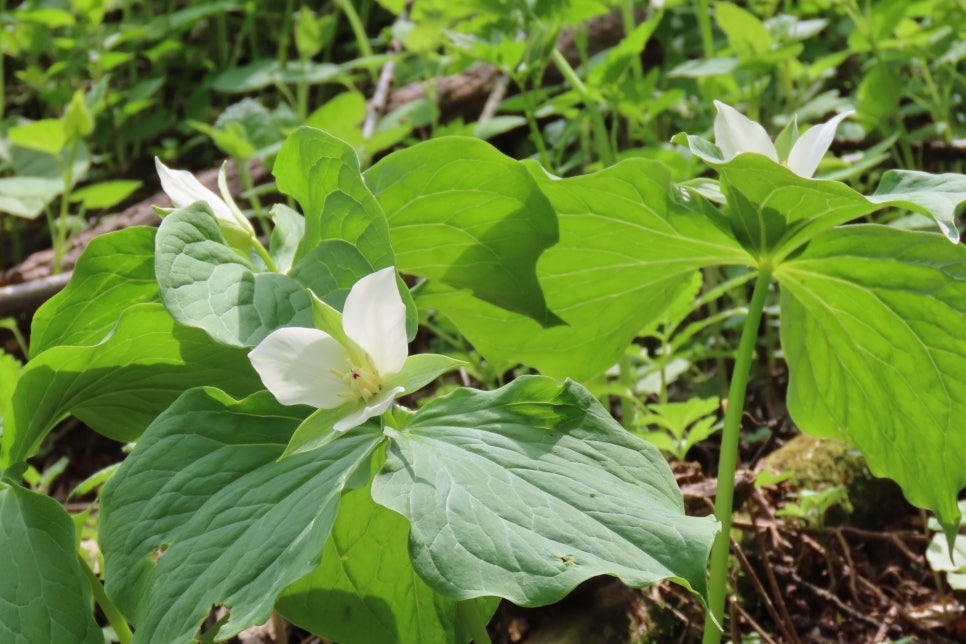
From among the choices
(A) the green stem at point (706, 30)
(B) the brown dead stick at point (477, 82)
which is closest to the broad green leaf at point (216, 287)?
(A) the green stem at point (706, 30)

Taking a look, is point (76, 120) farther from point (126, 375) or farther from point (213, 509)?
point (213, 509)

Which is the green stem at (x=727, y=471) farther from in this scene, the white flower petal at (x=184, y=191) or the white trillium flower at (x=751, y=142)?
the white flower petal at (x=184, y=191)

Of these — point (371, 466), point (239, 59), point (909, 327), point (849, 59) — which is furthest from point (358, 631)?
point (239, 59)

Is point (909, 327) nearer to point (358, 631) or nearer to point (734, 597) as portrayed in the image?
point (734, 597)

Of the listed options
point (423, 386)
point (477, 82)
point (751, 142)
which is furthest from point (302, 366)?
point (477, 82)

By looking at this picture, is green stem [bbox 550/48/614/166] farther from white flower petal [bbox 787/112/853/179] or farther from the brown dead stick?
the brown dead stick

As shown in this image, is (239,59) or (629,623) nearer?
(629,623)
